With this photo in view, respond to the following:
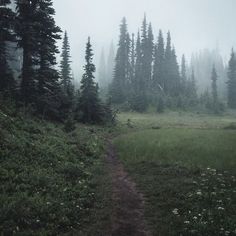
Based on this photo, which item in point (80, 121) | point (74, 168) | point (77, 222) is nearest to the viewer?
point (77, 222)

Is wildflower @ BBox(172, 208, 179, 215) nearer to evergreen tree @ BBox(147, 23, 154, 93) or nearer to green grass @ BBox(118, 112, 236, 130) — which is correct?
green grass @ BBox(118, 112, 236, 130)

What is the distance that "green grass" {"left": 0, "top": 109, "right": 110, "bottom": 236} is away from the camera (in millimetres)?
10727

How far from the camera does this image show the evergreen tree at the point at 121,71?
7831cm

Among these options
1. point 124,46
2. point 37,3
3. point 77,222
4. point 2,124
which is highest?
point 124,46

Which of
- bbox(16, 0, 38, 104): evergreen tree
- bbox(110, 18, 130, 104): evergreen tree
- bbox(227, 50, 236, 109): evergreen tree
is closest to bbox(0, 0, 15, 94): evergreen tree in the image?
bbox(16, 0, 38, 104): evergreen tree

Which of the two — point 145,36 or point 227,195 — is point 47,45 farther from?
point 145,36

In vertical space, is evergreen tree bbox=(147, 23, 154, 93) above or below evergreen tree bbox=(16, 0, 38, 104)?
above

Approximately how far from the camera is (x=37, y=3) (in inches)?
1230

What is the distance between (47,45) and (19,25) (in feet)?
13.3

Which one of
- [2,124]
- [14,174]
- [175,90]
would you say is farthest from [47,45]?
[175,90]

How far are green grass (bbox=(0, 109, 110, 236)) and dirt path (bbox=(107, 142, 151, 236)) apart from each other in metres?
0.42

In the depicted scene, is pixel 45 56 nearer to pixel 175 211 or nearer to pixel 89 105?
pixel 89 105

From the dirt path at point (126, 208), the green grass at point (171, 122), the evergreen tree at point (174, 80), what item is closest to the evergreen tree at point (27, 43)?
the dirt path at point (126, 208)

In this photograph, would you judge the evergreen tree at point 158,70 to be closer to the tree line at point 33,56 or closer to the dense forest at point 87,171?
the dense forest at point 87,171
